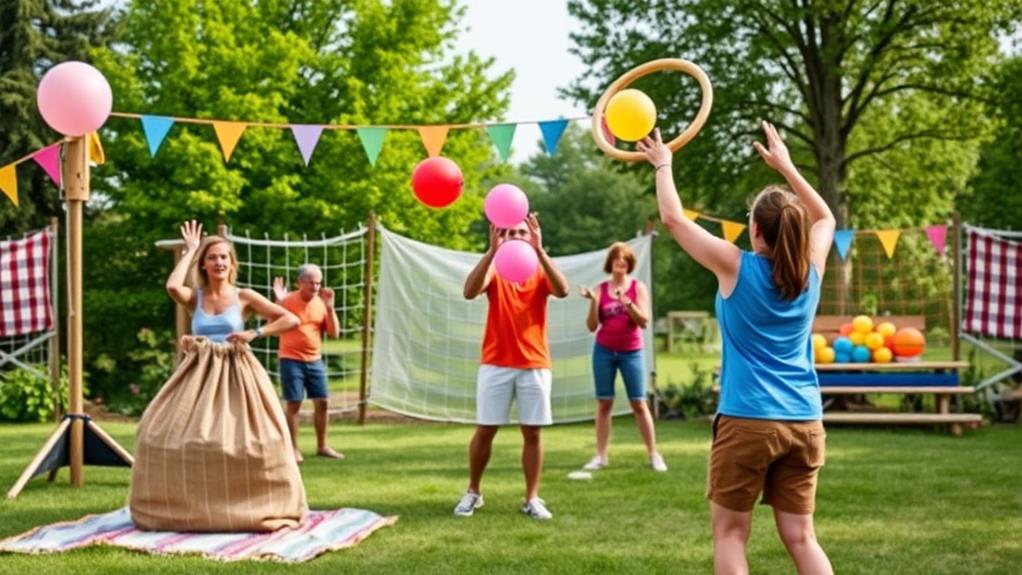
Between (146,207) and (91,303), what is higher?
(146,207)

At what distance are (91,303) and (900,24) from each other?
13.6m

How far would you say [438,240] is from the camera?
20.0 metres

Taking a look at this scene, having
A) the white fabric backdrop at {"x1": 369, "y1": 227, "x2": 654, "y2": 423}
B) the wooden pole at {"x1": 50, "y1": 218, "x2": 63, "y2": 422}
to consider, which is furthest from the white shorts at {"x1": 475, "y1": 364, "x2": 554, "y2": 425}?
the wooden pole at {"x1": 50, "y1": 218, "x2": 63, "y2": 422}

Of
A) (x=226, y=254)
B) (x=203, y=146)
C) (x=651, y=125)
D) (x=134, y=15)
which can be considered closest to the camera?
(x=651, y=125)

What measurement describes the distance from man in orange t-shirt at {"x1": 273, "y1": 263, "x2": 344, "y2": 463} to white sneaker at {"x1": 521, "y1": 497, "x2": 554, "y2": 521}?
3084 millimetres

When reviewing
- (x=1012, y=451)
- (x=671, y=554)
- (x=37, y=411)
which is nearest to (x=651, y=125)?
(x=671, y=554)

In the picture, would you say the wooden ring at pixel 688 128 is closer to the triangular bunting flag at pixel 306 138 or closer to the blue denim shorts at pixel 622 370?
the blue denim shorts at pixel 622 370

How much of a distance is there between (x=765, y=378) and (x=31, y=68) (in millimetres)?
20742

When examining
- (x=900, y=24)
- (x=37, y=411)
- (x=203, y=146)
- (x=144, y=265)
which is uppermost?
(x=900, y=24)

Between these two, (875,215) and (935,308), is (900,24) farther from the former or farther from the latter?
(935,308)

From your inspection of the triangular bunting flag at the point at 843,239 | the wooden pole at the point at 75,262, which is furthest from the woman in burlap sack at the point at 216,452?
the triangular bunting flag at the point at 843,239

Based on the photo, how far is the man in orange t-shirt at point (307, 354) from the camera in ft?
30.1

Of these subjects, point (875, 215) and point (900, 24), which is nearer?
point (900, 24)

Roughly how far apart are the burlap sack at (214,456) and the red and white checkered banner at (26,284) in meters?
7.70
